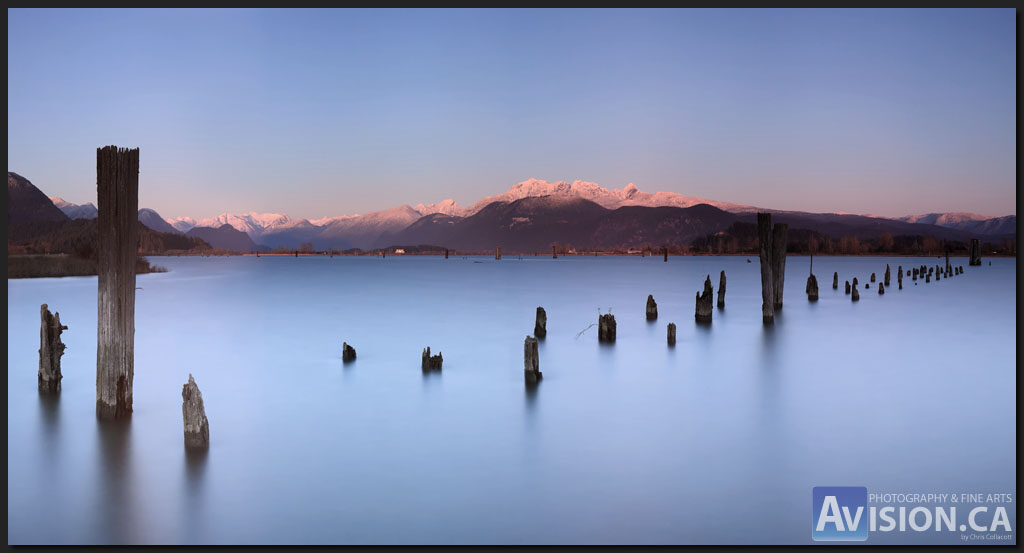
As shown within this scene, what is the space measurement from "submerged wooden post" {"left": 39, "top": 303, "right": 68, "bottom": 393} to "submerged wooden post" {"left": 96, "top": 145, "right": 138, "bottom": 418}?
10.4 feet

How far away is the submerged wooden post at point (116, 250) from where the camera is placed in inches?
367

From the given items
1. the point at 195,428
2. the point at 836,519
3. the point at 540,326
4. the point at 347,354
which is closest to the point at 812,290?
the point at 540,326

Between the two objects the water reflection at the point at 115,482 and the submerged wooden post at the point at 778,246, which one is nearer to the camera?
the water reflection at the point at 115,482

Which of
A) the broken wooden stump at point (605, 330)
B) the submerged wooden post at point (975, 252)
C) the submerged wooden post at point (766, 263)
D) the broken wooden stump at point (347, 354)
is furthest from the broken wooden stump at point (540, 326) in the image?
the submerged wooden post at point (975, 252)

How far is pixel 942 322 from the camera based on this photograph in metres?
30.7

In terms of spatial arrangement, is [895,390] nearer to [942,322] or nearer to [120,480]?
[120,480]

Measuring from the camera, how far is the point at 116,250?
9.48 metres

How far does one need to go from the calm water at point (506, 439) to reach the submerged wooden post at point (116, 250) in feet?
4.63

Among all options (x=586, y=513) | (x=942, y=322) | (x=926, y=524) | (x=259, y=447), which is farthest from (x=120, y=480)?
(x=942, y=322)

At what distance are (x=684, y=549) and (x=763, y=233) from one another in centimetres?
2087

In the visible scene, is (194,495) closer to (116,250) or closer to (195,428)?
(195,428)

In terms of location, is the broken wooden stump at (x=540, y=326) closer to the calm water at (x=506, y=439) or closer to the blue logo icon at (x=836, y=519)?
the calm water at (x=506, y=439)

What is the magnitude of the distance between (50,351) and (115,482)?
19.0ft

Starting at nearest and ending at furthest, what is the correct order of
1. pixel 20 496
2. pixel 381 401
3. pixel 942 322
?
pixel 20 496, pixel 381 401, pixel 942 322
